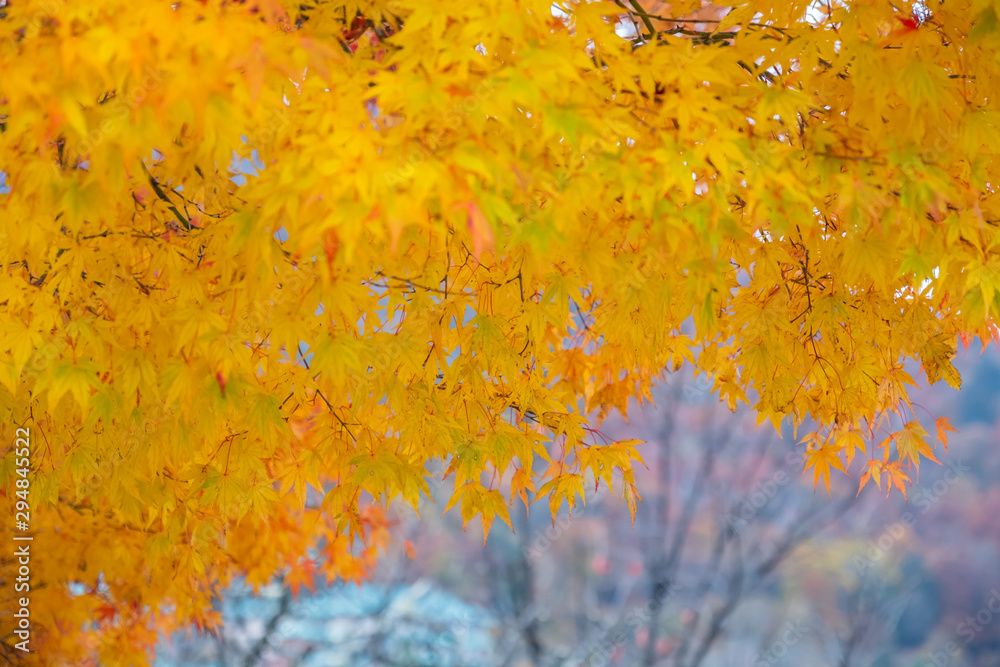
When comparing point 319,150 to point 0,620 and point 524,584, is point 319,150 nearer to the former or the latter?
point 0,620

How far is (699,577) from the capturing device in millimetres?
9844

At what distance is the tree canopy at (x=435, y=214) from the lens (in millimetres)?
1434

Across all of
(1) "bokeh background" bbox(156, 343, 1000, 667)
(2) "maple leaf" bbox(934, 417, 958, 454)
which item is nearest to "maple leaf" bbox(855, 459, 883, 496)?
(2) "maple leaf" bbox(934, 417, 958, 454)

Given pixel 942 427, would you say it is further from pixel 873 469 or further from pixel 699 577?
pixel 699 577

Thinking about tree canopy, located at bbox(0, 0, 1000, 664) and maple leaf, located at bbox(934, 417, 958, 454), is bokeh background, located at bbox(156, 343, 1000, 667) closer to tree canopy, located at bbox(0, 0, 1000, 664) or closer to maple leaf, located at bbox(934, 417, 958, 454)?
maple leaf, located at bbox(934, 417, 958, 454)

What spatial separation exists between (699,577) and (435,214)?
9155 millimetres

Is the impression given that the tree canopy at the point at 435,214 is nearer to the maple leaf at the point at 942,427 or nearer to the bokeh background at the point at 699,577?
the maple leaf at the point at 942,427

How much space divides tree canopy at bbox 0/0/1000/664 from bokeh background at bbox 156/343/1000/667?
6064 millimetres

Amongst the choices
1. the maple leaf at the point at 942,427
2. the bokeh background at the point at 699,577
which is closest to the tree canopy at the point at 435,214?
the maple leaf at the point at 942,427

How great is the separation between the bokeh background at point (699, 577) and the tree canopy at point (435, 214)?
6.06m

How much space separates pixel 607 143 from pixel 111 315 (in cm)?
139

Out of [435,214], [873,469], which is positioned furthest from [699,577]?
[435,214]

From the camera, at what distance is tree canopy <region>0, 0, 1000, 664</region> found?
4.70 feet

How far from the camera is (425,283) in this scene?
2104mm
